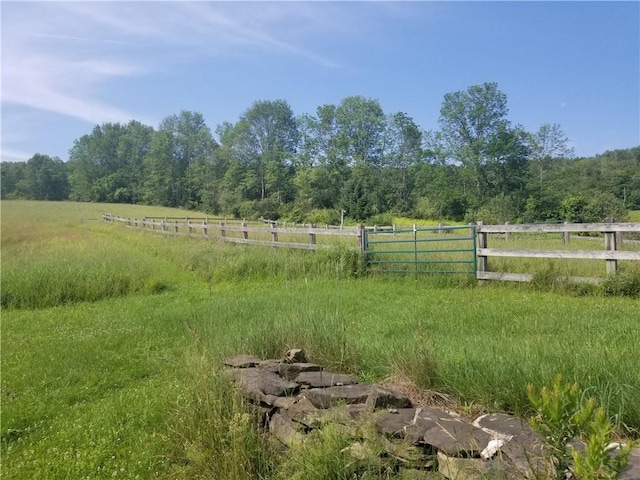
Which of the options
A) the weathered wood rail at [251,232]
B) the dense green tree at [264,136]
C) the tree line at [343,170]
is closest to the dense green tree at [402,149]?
the tree line at [343,170]

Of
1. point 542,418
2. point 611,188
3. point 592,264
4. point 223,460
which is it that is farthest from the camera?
point 611,188

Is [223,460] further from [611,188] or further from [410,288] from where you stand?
[611,188]

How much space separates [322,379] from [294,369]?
1.40 ft

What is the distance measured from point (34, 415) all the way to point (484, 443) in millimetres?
4668

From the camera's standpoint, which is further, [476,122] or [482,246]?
[476,122]

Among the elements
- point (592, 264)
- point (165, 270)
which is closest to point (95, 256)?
point (165, 270)

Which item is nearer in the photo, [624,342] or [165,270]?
[624,342]

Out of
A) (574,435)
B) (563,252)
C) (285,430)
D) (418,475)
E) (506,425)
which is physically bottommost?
(285,430)

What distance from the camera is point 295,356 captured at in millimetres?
4738

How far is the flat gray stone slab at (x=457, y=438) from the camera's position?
259 cm

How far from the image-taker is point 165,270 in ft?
48.6

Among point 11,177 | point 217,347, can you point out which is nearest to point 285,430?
point 217,347

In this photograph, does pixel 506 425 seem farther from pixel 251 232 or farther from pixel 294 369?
pixel 251 232

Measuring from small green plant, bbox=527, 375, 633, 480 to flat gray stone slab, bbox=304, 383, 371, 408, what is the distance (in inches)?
62.3
